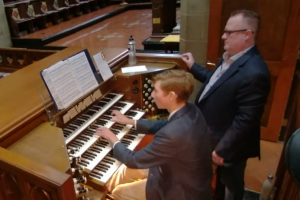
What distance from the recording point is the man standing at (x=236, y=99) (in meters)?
1.75

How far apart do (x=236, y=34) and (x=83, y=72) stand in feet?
3.58

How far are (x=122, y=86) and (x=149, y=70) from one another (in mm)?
282

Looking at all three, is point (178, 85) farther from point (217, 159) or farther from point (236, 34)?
point (217, 159)


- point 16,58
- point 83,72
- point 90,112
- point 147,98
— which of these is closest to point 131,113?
point 147,98

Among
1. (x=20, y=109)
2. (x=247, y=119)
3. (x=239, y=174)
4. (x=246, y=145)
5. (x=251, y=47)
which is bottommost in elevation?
(x=239, y=174)

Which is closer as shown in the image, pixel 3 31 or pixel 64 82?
pixel 64 82

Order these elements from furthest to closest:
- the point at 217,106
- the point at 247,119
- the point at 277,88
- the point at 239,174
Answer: the point at 277,88 < the point at 239,174 < the point at 217,106 < the point at 247,119

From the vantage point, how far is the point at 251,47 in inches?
71.2

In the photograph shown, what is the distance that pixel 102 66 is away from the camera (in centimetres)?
223

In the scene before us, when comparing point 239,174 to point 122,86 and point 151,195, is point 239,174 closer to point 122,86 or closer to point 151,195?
point 151,195

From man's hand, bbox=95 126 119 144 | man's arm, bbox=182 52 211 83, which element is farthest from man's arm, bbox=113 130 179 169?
man's arm, bbox=182 52 211 83

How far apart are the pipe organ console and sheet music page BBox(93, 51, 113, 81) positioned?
3.4 inches

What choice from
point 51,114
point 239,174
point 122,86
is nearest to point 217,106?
point 239,174

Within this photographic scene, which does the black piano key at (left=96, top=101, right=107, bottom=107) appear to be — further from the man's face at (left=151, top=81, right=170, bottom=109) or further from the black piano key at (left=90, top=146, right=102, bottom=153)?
the man's face at (left=151, top=81, right=170, bottom=109)
